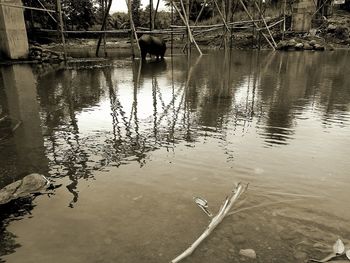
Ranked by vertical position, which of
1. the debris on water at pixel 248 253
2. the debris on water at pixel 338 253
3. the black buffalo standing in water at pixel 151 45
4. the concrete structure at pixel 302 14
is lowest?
the debris on water at pixel 248 253

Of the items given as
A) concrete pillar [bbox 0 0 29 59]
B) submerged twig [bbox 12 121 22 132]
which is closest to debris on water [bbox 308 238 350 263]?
submerged twig [bbox 12 121 22 132]

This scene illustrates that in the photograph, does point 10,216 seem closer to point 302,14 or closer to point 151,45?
point 151,45

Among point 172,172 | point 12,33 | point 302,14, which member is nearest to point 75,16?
point 12,33

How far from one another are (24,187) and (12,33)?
1120cm

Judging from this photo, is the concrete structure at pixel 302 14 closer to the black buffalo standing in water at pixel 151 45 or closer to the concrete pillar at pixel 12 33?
the black buffalo standing in water at pixel 151 45

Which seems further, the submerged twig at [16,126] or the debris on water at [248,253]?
the submerged twig at [16,126]

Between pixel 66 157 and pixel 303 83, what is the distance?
646 cm

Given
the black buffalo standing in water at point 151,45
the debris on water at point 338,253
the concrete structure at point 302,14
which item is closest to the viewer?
the debris on water at point 338,253

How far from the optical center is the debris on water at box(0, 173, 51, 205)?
8.42 feet

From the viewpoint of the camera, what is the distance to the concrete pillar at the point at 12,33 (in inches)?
459

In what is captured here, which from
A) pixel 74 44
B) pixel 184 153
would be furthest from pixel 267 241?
pixel 74 44

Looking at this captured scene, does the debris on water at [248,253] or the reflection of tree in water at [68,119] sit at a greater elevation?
the reflection of tree in water at [68,119]

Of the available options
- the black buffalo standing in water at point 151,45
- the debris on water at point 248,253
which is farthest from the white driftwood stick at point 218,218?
the black buffalo standing in water at point 151,45

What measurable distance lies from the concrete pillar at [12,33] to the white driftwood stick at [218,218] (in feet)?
39.1
